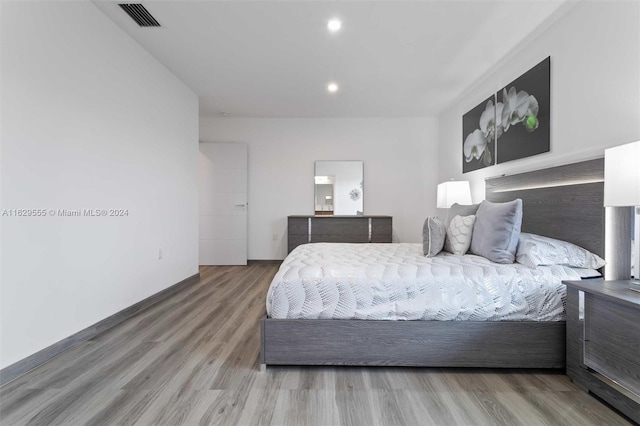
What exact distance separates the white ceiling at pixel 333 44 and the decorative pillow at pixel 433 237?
1684mm

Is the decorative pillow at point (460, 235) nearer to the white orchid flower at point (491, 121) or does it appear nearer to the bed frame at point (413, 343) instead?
the bed frame at point (413, 343)

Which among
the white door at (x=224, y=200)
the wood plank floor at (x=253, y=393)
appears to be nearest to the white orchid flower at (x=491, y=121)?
the wood plank floor at (x=253, y=393)

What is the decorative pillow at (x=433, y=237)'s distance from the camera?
2.44 meters

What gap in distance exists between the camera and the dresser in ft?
15.7

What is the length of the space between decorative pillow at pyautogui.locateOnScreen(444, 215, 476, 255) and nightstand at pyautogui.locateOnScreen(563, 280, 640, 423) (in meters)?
0.80

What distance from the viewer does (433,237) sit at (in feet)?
8.04

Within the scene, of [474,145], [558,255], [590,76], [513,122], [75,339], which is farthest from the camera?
[474,145]

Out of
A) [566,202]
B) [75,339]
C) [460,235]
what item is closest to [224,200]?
[75,339]

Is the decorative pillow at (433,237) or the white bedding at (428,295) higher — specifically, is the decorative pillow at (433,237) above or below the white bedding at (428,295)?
above

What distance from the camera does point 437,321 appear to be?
1.81 m

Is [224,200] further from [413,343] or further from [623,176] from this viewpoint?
[623,176]

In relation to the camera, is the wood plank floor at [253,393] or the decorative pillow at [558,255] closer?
the wood plank floor at [253,393]

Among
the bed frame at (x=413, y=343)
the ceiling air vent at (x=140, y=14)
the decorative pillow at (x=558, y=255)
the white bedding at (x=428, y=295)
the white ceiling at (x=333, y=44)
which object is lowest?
the bed frame at (x=413, y=343)

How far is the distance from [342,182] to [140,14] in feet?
11.6
